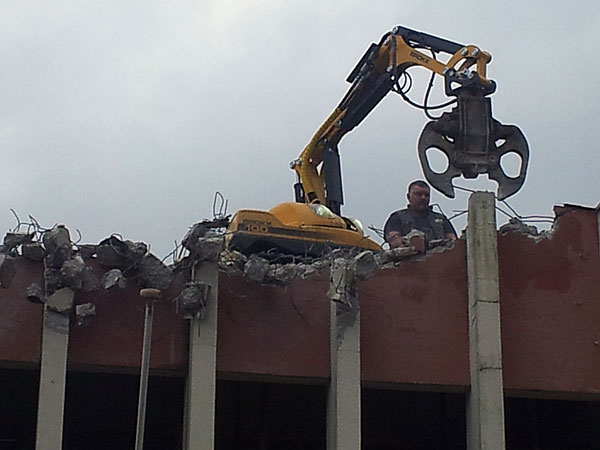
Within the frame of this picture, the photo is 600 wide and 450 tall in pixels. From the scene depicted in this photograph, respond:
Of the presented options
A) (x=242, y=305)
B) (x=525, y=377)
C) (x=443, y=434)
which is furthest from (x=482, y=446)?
(x=443, y=434)

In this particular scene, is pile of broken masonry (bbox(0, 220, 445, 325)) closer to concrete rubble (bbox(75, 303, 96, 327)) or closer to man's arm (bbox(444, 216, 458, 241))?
concrete rubble (bbox(75, 303, 96, 327))

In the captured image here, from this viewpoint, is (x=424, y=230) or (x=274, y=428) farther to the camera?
(x=274, y=428)

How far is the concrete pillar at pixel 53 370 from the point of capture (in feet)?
50.4

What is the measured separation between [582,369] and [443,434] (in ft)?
16.8

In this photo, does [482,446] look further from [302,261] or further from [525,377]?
[302,261]

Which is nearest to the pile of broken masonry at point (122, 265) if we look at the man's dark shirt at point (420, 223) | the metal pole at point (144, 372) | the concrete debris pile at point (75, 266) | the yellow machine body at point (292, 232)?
the concrete debris pile at point (75, 266)

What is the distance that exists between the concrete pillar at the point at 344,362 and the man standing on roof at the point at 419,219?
249 cm

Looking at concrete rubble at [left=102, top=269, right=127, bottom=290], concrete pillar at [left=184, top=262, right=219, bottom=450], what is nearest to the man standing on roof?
concrete pillar at [left=184, top=262, right=219, bottom=450]

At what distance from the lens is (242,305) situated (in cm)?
1675

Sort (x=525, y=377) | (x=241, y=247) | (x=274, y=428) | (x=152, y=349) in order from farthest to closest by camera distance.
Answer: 1. (x=274, y=428)
2. (x=241, y=247)
3. (x=525, y=377)
4. (x=152, y=349)

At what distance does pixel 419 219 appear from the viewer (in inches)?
756

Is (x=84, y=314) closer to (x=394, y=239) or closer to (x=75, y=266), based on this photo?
(x=75, y=266)

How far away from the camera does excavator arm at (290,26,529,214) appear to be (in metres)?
19.0

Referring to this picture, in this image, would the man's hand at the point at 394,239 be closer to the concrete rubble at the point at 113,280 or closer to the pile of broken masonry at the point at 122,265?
the pile of broken masonry at the point at 122,265
